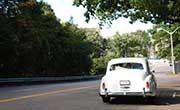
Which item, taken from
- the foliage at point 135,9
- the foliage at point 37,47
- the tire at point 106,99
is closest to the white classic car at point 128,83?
the tire at point 106,99

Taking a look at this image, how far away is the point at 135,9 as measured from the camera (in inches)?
1118

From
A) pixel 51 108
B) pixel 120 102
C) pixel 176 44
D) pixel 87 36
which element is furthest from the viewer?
pixel 87 36

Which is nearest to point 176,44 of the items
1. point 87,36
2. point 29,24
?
point 87,36

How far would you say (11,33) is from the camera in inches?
1672

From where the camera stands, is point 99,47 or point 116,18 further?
point 99,47

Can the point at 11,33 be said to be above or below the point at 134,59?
above

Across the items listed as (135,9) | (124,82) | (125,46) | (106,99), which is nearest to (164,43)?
Answer: (125,46)

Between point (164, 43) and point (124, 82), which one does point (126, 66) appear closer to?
point (124, 82)

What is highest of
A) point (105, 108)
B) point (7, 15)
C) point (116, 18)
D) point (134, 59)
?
point (7, 15)

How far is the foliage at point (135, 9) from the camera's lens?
83.2ft

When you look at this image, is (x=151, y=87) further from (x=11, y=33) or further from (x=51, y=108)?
(x=11, y=33)

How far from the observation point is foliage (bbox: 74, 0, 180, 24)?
83.2 feet

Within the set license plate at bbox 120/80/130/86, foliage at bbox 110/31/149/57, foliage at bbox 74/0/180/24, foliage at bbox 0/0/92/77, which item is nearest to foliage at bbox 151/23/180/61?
foliage at bbox 0/0/92/77

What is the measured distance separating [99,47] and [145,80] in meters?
98.4
